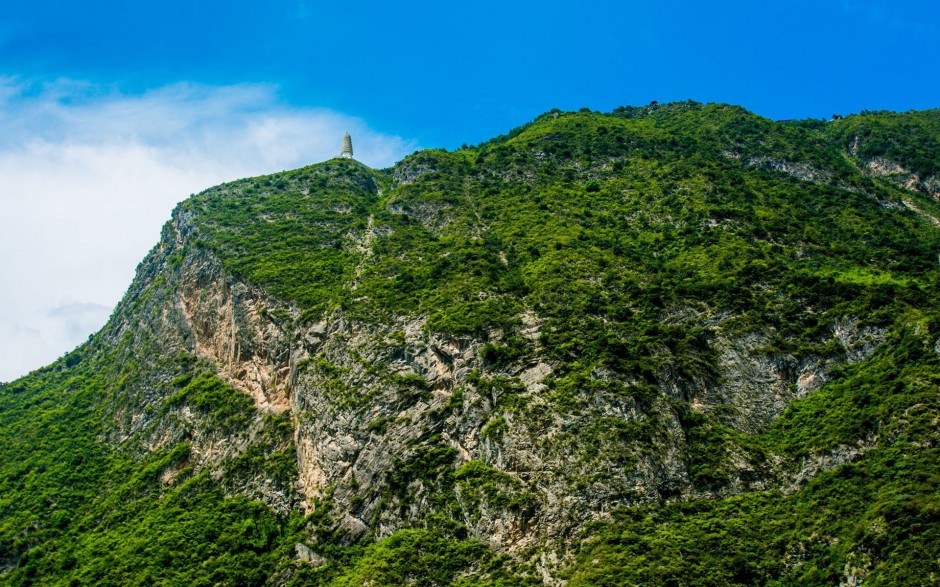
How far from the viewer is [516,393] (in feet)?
172

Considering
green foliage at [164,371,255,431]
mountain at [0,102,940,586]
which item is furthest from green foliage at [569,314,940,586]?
green foliage at [164,371,255,431]

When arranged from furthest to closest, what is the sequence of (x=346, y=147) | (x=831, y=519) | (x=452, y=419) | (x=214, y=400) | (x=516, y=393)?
(x=346, y=147), (x=214, y=400), (x=452, y=419), (x=516, y=393), (x=831, y=519)

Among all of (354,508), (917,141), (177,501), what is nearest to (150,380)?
(177,501)

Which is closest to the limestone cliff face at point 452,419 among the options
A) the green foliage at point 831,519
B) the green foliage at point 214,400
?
the green foliage at point 214,400

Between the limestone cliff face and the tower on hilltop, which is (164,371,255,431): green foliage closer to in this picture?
the limestone cliff face

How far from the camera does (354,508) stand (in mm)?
51562

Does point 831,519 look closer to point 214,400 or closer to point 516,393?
point 516,393

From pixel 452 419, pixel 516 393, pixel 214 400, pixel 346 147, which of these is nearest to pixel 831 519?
pixel 516 393

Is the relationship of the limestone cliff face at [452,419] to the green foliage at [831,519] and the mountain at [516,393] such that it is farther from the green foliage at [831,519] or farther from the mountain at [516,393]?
the green foliage at [831,519]

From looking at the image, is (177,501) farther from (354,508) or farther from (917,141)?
(917,141)

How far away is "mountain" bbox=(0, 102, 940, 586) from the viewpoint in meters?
43.3

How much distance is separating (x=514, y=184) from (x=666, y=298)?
30.1 meters

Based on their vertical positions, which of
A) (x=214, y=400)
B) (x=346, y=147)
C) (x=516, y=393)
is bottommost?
(x=516, y=393)

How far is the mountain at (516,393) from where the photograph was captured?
4334cm
